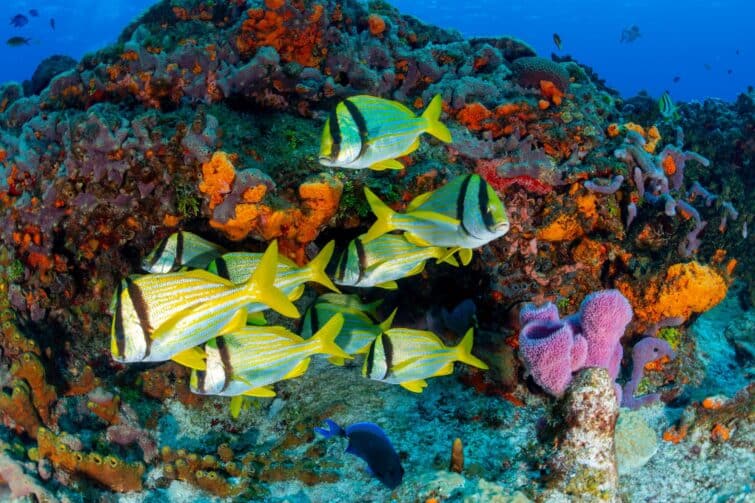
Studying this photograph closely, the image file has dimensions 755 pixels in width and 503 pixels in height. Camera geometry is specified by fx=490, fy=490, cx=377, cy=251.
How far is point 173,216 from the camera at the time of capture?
4.65 meters

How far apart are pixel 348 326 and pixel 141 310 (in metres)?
1.74

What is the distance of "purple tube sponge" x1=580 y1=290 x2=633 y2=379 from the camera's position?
3.22 metres

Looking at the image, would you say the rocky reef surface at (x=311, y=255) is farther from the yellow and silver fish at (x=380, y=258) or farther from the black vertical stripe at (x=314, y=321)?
the yellow and silver fish at (x=380, y=258)

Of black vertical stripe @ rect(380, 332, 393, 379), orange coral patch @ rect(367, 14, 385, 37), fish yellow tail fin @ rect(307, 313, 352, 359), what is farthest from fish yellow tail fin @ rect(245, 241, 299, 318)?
orange coral patch @ rect(367, 14, 385, 37)

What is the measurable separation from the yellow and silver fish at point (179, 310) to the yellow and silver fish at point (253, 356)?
0.29m

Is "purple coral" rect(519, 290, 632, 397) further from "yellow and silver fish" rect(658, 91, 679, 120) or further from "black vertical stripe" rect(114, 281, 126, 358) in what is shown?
"yellow and silver fish" rect(658, 91, 679, 120)

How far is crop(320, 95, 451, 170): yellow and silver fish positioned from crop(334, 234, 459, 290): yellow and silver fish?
2.08 ft

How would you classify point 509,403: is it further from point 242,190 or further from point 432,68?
point 432,68

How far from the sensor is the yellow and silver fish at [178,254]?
3.66 meters

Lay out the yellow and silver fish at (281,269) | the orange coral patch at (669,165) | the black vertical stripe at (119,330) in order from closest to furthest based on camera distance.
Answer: the black vertical stripe at (119,330)
the yellow and silver fish at (281,269)
the orange coral patch at (669,165)

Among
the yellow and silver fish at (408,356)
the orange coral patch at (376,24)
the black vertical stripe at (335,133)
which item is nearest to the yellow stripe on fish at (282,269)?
the yellow and silver fish at (408,356)

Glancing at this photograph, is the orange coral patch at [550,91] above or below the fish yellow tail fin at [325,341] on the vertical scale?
above

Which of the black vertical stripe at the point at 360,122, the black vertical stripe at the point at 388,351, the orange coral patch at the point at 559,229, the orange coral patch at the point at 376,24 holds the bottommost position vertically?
the black vertical stripe at the point at 388,351

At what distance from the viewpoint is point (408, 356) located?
10.4 ft
